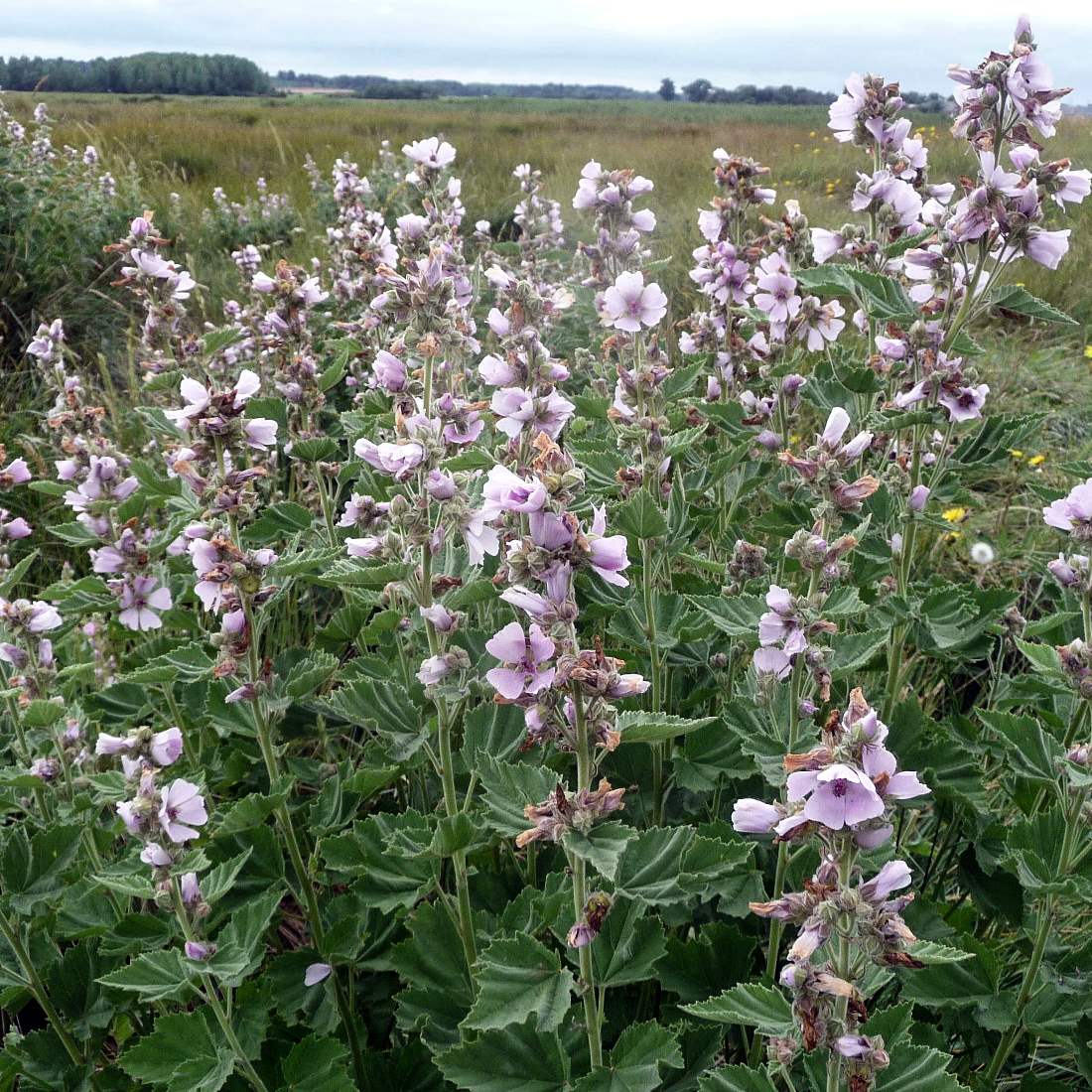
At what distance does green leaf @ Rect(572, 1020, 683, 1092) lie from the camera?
1.75 metres

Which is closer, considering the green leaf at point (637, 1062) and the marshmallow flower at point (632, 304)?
the green leaf at point (637, 1062)

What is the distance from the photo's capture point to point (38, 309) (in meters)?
8.07

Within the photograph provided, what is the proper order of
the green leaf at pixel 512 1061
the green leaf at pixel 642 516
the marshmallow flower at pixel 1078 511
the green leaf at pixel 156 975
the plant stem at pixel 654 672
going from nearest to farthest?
the green leaf at pixel 512 1061
the green leaf at pixel 156 975
the marshmallow flower at pixel 1078 511
the green leaf at pixel 642 516
the plant stem at pixel 654 672

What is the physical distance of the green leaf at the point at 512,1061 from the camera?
191 cm

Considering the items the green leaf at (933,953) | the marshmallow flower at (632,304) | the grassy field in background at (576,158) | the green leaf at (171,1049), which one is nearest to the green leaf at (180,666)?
the green leaf at (171,1049)

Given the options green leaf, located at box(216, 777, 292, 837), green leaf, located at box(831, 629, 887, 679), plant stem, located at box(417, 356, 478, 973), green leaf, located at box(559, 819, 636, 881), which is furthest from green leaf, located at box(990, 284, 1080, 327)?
green leaf, located at box(216, 777, 292, 837)

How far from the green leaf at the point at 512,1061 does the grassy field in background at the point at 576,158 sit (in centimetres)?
525

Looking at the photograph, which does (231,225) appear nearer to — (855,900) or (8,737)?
(8,737)

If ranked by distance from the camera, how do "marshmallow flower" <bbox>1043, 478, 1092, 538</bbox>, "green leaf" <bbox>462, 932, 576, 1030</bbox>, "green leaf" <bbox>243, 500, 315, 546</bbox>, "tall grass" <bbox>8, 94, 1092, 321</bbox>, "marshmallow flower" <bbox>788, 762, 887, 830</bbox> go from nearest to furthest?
1. "marshmallow flower" <bbox>788, 762, 887, 830</bbox>
2. "green leaf" <bbox>462, 932, 576, 1030</bbox>
3. "marshmallow flower" <bbox>1043, 478, 1092, 538</bbox>
4. "green leaf" <bbox>243, 500, 315, 546</bbox>
5. "tall grass" <bbox>8, 94, 1092, 321</bbox>

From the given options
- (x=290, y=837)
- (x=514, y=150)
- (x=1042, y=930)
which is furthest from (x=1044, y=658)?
(x=514, y=150)

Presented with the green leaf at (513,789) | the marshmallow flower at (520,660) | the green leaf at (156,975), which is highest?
the marshmallow flower at (520,660)

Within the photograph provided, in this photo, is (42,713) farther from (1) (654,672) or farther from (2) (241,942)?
(1) (654,672)

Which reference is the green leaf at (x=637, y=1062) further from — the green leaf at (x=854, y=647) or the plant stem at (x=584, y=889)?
the green leaf at (x=854, y=647)

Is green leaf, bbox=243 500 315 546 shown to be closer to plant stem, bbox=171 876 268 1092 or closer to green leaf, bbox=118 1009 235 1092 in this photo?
plant stem, bbox=171 876 268 1092
